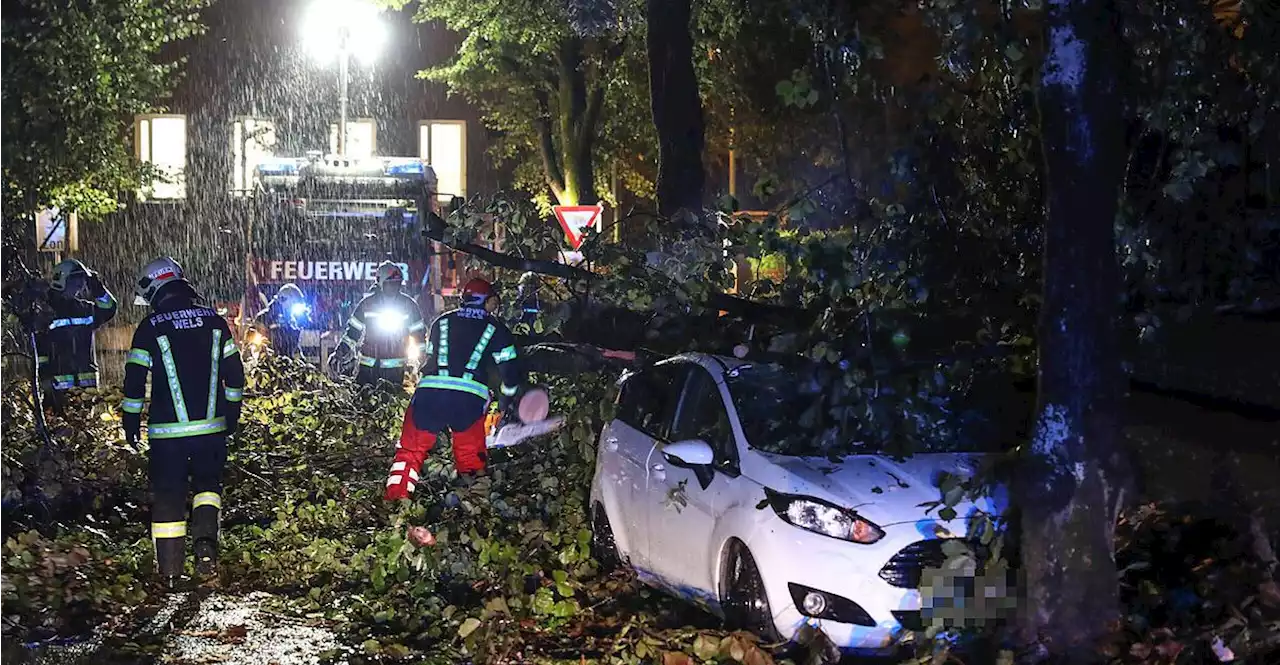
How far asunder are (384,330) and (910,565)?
6610 mm

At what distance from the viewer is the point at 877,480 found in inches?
217

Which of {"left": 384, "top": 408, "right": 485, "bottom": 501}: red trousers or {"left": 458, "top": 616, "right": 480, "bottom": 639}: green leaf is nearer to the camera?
{"left": 458, "top": 616, "right": 480, "bottom": 639}: green leaf

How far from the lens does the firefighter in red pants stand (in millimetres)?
8328

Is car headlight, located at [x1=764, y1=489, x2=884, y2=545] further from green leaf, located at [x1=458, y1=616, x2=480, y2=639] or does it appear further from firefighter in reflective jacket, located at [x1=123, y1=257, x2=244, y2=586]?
firefighter in reflective jacket, located at [x1=123, y1=257, x2=244, y2=586]

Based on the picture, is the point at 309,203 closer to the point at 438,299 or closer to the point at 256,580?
the point at 438,299

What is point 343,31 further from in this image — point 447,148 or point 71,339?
point 447,148

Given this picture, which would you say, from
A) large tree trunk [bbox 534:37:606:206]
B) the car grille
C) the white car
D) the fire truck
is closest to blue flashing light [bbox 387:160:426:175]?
the fire truck

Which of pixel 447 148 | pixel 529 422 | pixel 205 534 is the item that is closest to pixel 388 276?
pixel 529 422

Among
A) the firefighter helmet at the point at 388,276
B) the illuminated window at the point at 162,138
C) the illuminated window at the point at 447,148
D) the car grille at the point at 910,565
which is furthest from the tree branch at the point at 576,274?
the illuminated window at the point at 162,138

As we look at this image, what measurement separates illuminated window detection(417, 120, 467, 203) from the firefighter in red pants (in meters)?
25.3

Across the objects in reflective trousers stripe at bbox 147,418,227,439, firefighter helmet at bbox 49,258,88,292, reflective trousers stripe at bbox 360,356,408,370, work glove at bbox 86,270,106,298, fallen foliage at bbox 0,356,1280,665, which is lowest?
fallen foliage at bbox 0,356,1280,665

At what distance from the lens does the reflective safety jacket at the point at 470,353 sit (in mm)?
8336

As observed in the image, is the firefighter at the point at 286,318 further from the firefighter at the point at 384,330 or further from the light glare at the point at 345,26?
the light glare at the point at 345,26

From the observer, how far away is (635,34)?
20859 millimetres
